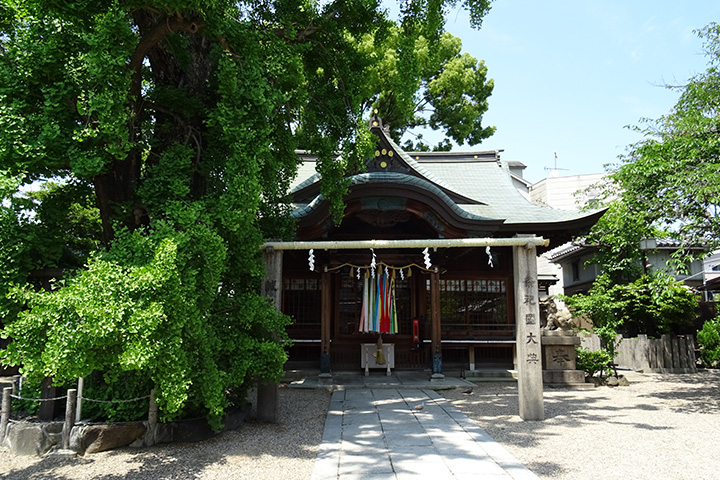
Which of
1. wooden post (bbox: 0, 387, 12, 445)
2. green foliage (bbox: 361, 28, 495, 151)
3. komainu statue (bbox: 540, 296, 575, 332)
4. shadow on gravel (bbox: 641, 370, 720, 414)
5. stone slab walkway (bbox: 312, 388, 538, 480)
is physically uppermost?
green foliage (bbox: 361, 28, 495, 151)

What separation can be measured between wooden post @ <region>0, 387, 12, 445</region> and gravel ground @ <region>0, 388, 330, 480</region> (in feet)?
0.76

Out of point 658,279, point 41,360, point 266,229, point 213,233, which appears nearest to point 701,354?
point 658,279

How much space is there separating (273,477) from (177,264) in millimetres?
2518

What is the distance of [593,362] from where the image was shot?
455 inches

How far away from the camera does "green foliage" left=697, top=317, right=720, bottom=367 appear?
1595 cm

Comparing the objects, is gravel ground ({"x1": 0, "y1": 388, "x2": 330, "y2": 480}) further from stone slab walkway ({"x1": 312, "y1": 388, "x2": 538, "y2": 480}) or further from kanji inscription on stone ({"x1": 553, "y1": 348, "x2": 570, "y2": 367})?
kanji inscription on stone ({"x1": 553, "y1": 348, "x2": 570, "y2": 367})

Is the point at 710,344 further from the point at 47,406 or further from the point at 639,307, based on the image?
the point at 47,406

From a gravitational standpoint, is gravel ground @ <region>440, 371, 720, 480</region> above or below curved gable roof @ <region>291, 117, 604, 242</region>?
below

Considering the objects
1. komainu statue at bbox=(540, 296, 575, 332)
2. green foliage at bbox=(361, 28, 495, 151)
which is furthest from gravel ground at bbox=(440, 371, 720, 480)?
green foliage at bbox=(361, 28, 495, 151)

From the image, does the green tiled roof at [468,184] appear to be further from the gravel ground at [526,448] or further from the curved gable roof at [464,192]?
the gravel ground at [526,448]

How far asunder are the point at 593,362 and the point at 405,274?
5.18m

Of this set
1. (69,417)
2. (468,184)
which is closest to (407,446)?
(69,417)

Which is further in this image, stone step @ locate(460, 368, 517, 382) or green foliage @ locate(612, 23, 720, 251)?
stone step @ locate(460, 368, 517, 382)

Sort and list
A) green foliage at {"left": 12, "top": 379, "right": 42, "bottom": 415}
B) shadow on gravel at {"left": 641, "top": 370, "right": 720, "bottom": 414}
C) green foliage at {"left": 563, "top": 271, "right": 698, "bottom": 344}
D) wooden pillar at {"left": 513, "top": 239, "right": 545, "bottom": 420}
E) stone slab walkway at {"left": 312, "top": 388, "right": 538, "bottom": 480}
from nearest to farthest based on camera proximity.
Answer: stone slab walkway at {"left": 312, "top": 388, "right": 538, "bottom": 480}, green foliage at {"left": 12, "top": 379, "right": 42, "bottom": 415}, wooden pillar at {"left": 513, "top": 239, "right": 545, "bottom": 420}, shadow on gravel at {"left": 641, "top": 370, "right": 720, "bottom": 414}, green foliage at {"left": 563, "top": 271, "right": 698, "bottom": 344}
